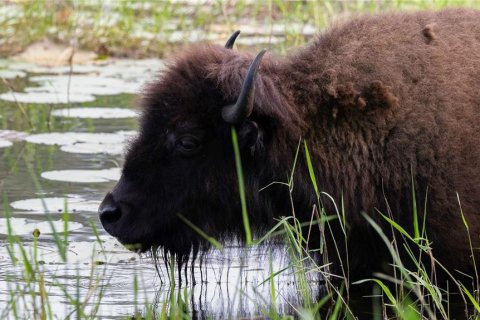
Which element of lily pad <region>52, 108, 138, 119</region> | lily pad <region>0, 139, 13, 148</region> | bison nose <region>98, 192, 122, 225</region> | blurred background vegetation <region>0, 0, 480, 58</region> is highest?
bison nose <region>98, 192, 122, 225</region>

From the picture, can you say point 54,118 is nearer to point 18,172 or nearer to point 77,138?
point 77,138

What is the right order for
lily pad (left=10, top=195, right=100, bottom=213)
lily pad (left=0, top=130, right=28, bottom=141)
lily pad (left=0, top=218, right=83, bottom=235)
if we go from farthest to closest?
lily pad (left=0, top=130, right=28, bottom=141) → lily pad (left=10, top=195, right=100, bottom=213) → lily pad (left=0, top=218, right=83, bottom=235)

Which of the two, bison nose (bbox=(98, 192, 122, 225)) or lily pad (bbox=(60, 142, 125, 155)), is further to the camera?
lily pad (bbox=(60, 142, 125, 155))

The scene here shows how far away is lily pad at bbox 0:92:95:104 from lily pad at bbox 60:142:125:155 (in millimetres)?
1360

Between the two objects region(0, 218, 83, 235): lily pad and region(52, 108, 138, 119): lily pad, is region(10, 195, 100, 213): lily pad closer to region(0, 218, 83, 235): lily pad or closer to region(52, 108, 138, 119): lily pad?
region(0, 218, 83, 235): lily pad

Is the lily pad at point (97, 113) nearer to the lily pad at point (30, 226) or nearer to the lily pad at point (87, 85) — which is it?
the lily pad at point (87, 85)

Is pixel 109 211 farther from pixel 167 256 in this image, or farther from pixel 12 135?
pixel 12 135

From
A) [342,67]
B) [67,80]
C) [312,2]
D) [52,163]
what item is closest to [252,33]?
[312,2]

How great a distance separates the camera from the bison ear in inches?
196

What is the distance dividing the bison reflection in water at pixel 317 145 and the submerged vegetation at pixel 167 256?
0.09m

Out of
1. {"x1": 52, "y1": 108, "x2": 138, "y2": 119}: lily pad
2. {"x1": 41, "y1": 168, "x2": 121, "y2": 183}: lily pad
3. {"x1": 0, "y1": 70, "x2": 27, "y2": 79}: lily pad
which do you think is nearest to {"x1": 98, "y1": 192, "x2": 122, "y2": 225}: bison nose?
{"x1": 41, "y1": 168, "x2": 121, "y2": 183}: lily pad

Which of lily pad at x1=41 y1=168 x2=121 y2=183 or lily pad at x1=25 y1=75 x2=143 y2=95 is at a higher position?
lily pad at x1=41 y1=168 x2=121 y2=183

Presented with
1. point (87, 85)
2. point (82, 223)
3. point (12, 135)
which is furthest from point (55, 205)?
point (87, 85)

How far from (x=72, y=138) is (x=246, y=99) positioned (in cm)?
363
